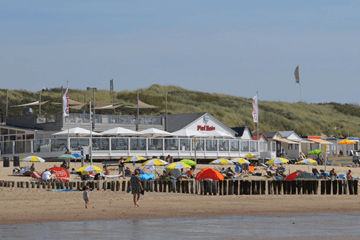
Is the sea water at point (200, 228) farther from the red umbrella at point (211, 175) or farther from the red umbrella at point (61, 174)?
the red umbrella at point (61, 174)

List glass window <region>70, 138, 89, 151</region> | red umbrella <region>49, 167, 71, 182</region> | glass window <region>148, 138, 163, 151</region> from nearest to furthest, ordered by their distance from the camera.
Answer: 1. red umbrella <region>49, 167, 71, 182</region>
2. glass window <region>70, 138, 89, 151</region>
3. glass window <region>148, 138, 163, 151</region>

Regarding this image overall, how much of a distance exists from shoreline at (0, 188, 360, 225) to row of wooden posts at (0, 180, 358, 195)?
968 millimetres

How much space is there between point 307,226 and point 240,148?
3896 centimetres

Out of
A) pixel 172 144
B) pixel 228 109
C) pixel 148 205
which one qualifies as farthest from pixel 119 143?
pixel 228 109

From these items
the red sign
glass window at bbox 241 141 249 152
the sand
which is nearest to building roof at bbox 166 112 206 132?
the red sign

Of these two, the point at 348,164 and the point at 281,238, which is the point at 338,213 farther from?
the point at 348,164

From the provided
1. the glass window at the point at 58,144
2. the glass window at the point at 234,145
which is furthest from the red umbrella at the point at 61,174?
the glass window at the point at 234,145

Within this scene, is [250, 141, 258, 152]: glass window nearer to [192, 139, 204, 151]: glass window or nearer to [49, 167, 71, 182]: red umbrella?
[192, 139, 204, 151]: glass window

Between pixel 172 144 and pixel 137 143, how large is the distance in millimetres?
3343

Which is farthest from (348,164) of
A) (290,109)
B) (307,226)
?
(290,109)

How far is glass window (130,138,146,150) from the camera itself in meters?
50.8

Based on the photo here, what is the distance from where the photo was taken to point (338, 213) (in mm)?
22688

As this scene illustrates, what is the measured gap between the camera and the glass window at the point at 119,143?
50.0 m

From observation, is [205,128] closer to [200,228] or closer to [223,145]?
[223,145]
